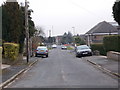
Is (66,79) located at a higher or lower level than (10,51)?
lower

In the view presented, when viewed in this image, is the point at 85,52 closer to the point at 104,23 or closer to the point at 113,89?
the point at 113,89

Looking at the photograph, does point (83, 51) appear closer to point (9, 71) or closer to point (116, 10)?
point (9, 71)

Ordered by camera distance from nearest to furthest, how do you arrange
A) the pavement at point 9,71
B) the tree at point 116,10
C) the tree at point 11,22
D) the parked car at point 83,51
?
the pavement at point 9,71 → the tree at point 116,10 → the tree at point 11,22 → the parked car at point 83,51

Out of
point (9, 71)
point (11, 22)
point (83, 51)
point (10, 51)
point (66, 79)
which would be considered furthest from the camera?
point (83, 51)

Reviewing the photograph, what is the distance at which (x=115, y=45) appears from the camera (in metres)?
29.5

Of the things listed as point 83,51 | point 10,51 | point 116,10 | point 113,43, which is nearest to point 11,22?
point 10,51

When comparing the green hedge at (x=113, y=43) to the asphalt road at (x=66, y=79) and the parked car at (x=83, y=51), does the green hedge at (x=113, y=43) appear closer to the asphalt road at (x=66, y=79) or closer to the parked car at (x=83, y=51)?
the parked car at (x=83, y=51)

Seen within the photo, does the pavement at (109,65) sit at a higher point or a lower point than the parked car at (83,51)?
lower

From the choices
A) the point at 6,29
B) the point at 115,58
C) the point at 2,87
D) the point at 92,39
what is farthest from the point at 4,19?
the point at 92,39

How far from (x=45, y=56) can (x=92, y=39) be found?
32526 millimetres

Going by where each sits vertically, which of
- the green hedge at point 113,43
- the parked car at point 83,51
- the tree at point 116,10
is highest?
the tree at point 116,10

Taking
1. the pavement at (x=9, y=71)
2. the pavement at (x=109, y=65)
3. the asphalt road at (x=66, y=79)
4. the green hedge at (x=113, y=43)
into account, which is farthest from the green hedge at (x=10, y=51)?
the green hedge at (x=113, y=43)

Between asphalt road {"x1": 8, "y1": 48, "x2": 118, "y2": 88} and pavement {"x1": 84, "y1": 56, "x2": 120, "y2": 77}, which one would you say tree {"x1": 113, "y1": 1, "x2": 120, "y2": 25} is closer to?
pavement {"x1": 84, "y1": 56, "x2": 120, "y2": 77}

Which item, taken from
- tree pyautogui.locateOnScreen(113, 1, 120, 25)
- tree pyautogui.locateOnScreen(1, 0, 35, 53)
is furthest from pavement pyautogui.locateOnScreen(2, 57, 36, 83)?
tree pyautogui.locateOnScreen(113, 1, 120, 25)
